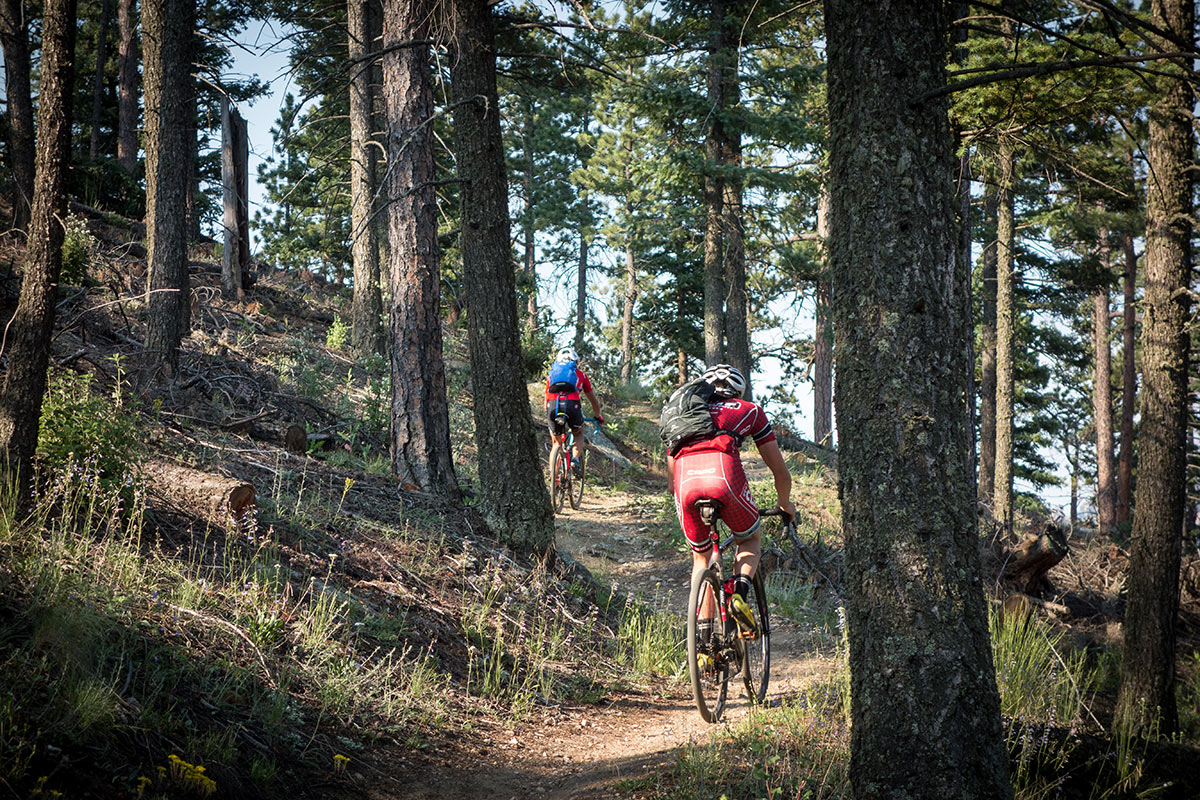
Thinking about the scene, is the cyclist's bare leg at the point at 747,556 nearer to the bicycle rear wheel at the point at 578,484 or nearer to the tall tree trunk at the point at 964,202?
the tall tree trunk at the point at 964,202

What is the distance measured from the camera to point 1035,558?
1184cm

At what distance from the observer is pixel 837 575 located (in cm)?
1062

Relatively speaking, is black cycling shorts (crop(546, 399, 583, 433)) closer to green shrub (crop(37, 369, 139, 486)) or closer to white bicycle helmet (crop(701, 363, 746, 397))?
white bicycle helmet (crop(701, 363, 746, 397))

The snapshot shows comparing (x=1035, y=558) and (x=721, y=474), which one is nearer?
(x=721, y=474)

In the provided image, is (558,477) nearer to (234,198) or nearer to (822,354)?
(234,198)

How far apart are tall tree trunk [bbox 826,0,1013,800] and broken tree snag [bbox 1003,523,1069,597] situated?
950cm

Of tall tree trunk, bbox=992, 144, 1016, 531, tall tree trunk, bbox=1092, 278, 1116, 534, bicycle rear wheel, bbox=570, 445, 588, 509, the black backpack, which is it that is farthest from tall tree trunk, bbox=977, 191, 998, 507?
the black backpack

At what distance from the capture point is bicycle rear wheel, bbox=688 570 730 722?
5547mm

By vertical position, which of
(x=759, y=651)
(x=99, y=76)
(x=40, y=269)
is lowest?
(x=759, y=651)

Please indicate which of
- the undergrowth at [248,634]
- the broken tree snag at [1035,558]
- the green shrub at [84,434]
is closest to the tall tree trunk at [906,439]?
the undergrowth at [248,634]

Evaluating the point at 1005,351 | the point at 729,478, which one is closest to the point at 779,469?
the point at 729,478

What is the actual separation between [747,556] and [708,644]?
0.72 meters

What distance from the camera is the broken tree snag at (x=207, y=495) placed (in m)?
5.86

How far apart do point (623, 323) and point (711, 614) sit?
30.8 metres
